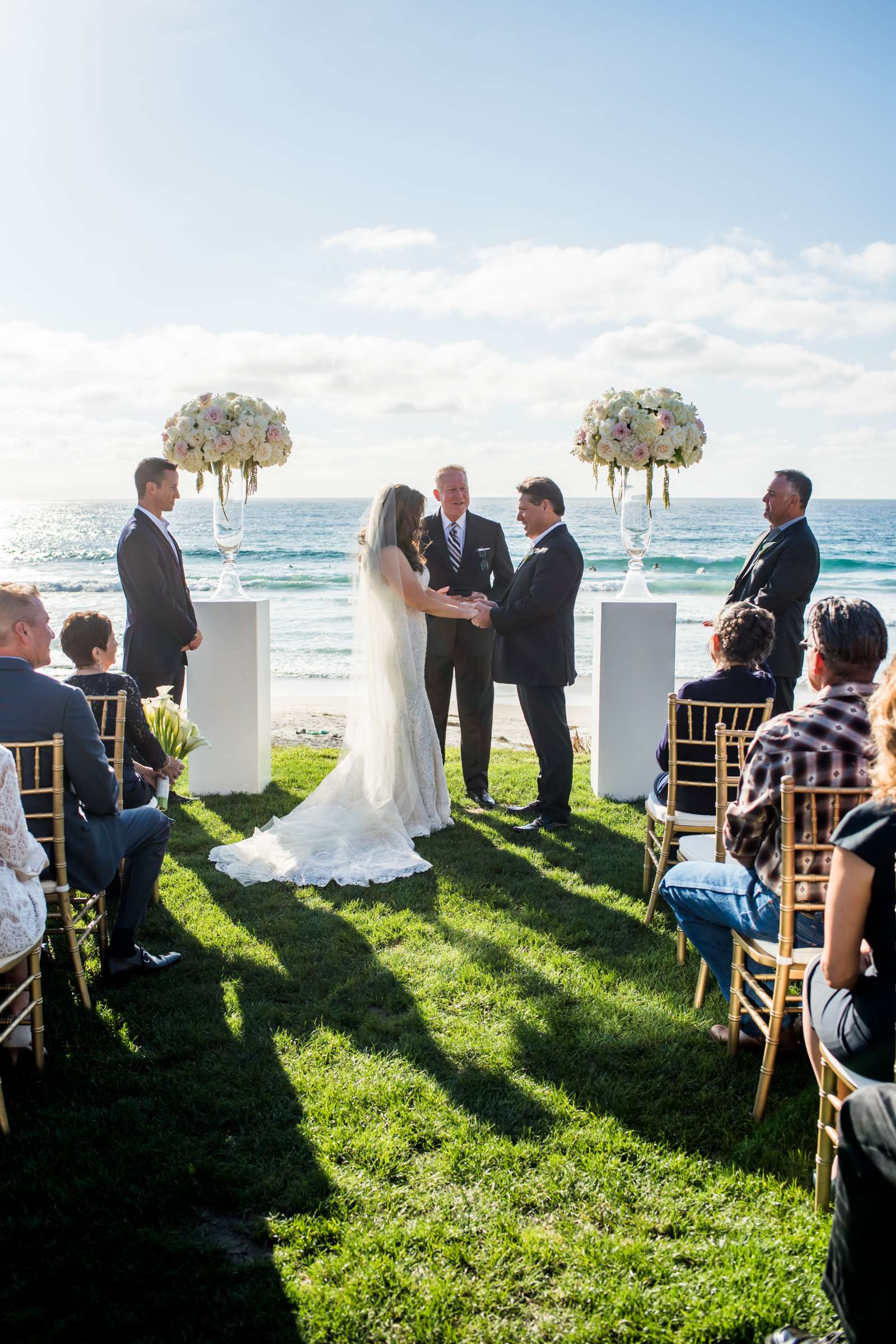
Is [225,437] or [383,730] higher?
[225,437]

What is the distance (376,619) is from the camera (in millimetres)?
5582

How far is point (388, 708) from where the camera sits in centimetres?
558

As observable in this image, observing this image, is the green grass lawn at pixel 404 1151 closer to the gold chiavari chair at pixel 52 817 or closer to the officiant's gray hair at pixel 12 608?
the gold chiavari chair at pixel 52 817

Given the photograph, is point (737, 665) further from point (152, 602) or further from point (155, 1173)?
point (152, 602)

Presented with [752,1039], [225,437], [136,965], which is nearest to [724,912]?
[752,1039]

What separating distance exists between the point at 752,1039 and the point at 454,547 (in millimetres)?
4030

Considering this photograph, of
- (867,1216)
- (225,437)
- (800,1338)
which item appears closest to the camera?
(867,1216)

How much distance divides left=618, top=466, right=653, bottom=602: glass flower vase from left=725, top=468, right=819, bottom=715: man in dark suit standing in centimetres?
99

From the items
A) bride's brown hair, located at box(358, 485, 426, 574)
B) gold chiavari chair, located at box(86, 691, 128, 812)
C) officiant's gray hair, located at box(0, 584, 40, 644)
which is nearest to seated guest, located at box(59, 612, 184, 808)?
gold chiavari chair, located at box(86, 691, 128, 812)

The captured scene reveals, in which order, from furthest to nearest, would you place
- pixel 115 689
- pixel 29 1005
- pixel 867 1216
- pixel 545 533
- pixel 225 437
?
pixel 225 437, pixel 545 533, pixel 115 689, pixel 29 1005, pixel 867 1216

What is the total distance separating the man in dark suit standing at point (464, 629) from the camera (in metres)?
6.40

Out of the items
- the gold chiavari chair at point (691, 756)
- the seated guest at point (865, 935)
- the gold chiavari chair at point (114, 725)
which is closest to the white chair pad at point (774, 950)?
the seated guest at point (865, 935)

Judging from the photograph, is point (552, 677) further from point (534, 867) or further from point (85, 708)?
point (85, 708)

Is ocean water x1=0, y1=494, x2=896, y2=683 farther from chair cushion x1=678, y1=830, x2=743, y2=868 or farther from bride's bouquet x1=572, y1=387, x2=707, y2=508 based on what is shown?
chair cushion x1=678, y1=830, x2=743, y2=868
